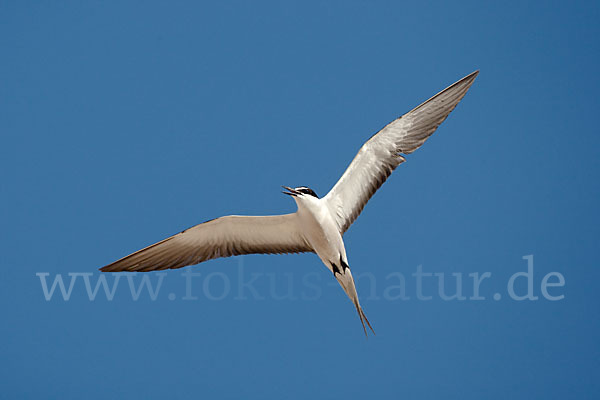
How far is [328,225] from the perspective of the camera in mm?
8281

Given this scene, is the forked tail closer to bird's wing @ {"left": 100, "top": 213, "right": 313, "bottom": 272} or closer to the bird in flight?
the bird in flight

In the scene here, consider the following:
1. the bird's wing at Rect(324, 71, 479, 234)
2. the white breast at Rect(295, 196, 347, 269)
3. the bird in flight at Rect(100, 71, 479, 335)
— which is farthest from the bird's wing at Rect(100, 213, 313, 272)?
the bird's wing at Rect(324, 71, 479, 234)

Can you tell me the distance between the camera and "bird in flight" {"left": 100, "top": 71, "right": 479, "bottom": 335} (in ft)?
27.6

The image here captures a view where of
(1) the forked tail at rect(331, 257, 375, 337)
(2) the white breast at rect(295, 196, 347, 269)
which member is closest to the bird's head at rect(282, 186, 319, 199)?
(2) the white breast at rect(295, 196, 347, 269)

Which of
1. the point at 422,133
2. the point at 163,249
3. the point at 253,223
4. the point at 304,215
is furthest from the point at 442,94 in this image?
the point at 163,249

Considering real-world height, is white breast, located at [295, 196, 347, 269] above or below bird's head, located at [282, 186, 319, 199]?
below

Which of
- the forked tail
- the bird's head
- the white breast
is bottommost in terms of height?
the forked tail

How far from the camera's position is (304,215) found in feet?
27.0

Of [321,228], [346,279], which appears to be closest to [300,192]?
[321,228]

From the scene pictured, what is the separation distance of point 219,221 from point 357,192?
1852mm

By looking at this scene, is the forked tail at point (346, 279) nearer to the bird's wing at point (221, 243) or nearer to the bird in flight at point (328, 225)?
the bird in flight at point (328, 225)

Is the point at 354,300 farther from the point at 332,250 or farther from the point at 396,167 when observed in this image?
the point at 396,167

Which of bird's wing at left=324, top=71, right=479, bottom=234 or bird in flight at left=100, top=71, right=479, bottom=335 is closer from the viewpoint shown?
bird in flight at left=100, top=71, right=479, bottom=335

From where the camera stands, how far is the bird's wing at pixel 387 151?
8.61 meters
